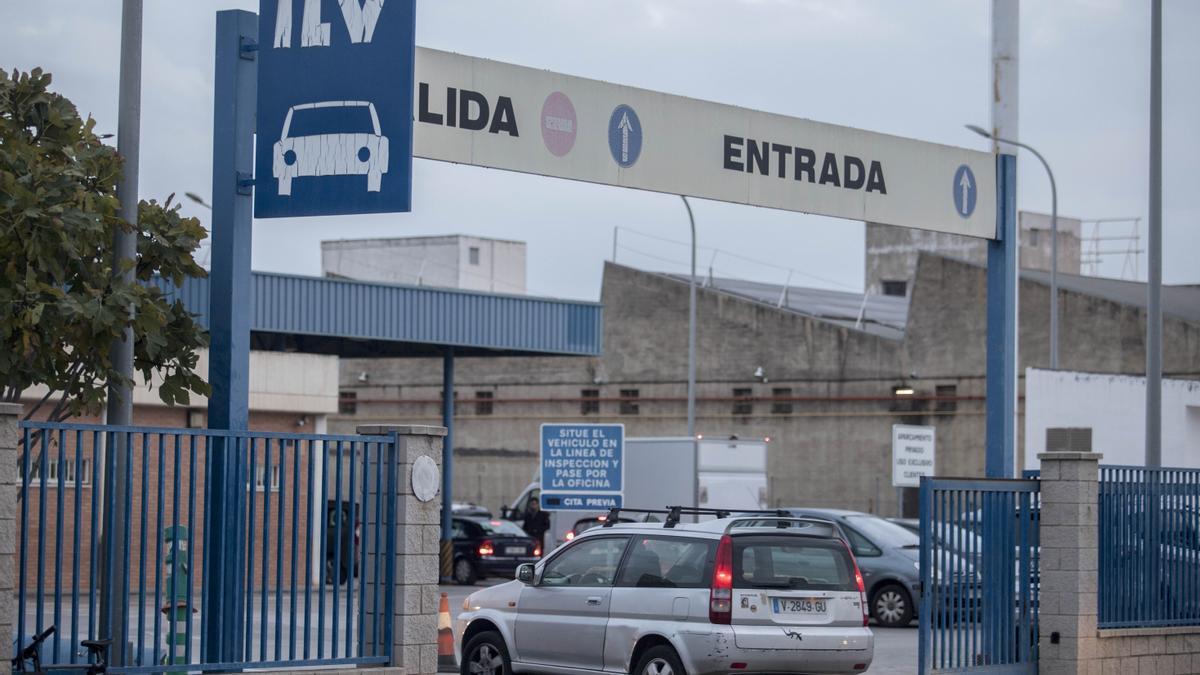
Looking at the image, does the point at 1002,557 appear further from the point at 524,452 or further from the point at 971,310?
the point at 524,452

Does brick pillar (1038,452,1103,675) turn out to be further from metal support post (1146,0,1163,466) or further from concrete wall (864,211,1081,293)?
concrete wall (864,211,1081,293)

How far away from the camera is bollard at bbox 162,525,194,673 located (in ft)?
31.1

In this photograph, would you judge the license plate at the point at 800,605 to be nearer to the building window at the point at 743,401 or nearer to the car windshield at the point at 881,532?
the car windshield at the point at 881,532

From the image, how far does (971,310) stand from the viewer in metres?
44.7

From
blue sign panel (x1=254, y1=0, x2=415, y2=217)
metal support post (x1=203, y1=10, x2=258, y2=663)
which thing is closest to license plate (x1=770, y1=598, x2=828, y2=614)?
metal support post (x1=203, y1=10, x2=258, y2=663)

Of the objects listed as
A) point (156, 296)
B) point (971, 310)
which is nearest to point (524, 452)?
point (971, 310)

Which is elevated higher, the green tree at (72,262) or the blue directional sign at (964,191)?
the blue directional sign at (964,191)

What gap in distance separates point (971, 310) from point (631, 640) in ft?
109

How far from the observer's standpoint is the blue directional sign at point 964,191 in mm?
17469

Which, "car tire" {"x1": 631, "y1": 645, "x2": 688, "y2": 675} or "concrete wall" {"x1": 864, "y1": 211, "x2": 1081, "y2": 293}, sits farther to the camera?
"concrete wall" {"x1": 864, "y1": 211, "x2": 1081, "y2": 293}

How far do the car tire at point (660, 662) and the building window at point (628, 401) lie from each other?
38.1 meters

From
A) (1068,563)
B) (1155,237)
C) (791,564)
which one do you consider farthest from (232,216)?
(1155,237)

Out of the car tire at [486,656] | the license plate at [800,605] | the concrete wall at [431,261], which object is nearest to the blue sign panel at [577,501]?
the car tire at [486,656]

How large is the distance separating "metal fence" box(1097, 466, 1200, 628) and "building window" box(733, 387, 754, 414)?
108 feet
